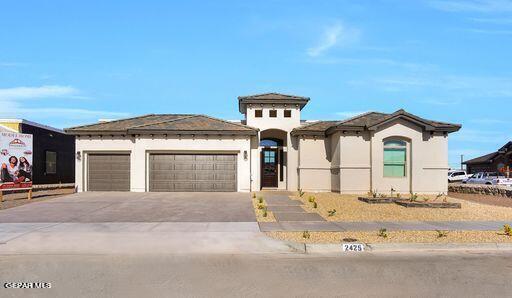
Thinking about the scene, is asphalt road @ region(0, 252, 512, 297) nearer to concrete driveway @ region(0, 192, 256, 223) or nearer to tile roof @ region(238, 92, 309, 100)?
concrete driveway @ region(0, 192, 256, 223)

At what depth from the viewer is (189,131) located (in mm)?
24469

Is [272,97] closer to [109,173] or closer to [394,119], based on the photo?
[394,119]

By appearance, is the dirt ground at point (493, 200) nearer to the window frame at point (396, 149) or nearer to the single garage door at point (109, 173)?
the window frame at point (396, 149)

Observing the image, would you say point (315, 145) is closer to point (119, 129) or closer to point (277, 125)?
point (277, 125)

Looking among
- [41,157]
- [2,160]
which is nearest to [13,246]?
[2,160]

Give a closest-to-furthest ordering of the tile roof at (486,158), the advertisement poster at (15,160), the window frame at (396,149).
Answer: the advertisement poster at (15,160) < the window frame at (396,149) < the tile roof at (486,158)

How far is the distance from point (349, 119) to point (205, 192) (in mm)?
9484

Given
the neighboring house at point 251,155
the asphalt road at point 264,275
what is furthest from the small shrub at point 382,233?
the neighboring house at point 251,155

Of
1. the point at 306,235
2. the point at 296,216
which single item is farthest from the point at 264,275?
the point at 296,216

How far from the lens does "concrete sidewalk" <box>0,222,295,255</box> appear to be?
9562 mm

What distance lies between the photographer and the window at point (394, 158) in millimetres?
24062

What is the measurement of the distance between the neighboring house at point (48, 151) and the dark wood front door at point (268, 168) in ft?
57.0

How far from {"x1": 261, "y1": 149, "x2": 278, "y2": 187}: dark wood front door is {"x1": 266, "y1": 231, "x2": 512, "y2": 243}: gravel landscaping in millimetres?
16474

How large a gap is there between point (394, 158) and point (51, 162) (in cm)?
2865
